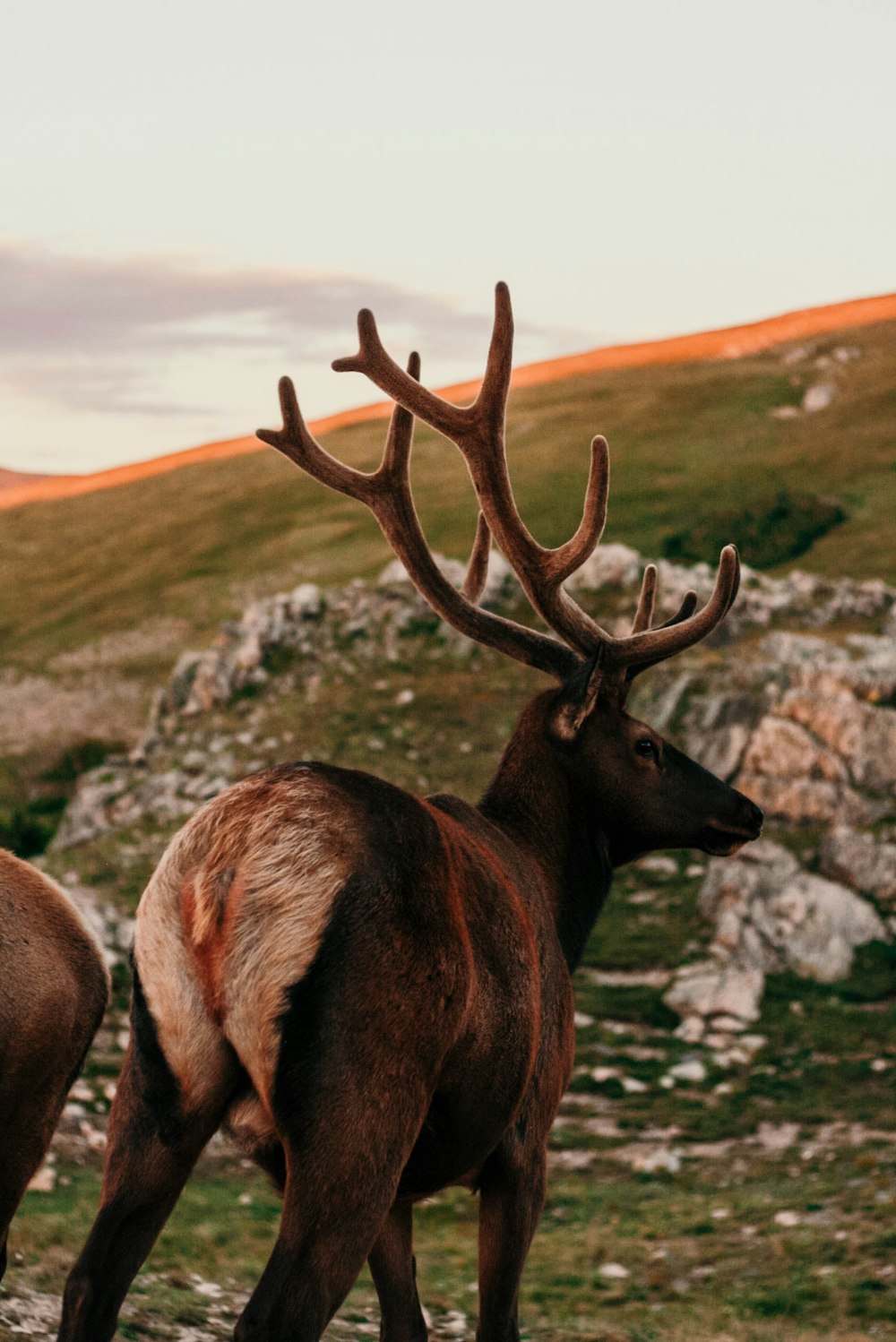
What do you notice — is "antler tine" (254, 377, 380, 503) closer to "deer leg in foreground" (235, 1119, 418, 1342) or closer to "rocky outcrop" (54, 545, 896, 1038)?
"deer leg in foreground" (235, 1119, 418, 1342)

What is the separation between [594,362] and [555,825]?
179ft

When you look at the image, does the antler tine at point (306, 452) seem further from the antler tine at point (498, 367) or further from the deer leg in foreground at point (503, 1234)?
the deer leg in foreground at point (503, 1234)

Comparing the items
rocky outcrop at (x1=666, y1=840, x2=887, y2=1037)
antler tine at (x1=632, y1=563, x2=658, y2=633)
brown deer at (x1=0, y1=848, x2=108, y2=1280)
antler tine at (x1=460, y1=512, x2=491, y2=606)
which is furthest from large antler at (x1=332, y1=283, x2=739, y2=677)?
rocky outcrop at (x1=666, y1=840, x2=887, y2=1037)

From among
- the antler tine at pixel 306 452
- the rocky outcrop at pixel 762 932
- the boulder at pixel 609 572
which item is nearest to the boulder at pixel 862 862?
the rocky outcrop at pixel 762 932

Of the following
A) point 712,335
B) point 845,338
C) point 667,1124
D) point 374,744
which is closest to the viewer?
point 667,1124

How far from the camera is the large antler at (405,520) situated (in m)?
7.79

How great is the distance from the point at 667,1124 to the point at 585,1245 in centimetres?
245

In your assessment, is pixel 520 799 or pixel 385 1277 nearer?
pixel 385 1277

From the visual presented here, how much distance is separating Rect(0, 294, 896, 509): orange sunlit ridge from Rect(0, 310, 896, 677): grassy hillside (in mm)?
1549

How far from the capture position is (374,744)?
70.1ft

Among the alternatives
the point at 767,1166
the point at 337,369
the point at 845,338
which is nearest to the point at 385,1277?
the point at 337,369

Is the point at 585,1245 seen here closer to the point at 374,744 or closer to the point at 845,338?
the point at 374,744

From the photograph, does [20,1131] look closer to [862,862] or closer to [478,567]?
[478,567]

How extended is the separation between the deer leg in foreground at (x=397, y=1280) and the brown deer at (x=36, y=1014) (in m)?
1.53
